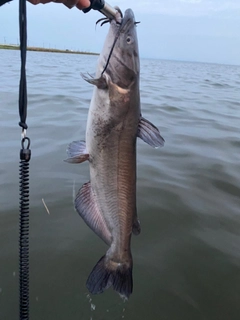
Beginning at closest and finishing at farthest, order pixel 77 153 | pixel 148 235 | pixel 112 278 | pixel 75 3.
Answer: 1. pixel 75 3
2. pixel 77 153
3. pixel 112 278
4. pixel 148 235

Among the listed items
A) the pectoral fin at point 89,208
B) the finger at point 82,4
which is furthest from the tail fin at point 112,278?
the finger at point 82,4

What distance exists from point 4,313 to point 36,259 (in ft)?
2.05

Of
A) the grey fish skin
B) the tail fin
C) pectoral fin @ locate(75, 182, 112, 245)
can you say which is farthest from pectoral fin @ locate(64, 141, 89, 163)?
the tail fin

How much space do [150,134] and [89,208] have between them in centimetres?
64

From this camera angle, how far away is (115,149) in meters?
1.99

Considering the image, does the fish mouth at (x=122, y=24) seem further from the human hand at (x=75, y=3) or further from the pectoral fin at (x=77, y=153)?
the pectoral fin at (x=77, y=153)

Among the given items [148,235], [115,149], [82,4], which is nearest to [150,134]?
[115,149]

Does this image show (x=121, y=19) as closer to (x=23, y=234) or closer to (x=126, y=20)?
(x=126, y=20)

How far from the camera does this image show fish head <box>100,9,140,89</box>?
193cm

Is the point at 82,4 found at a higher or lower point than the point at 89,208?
higher

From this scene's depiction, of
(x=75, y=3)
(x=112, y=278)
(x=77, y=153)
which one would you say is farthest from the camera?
(x=112, y=278)

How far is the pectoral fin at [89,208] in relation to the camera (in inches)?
84.8

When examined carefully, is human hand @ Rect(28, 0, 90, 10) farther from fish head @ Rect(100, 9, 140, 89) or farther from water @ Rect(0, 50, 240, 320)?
water @ Rect(0, 50, 240, 320)

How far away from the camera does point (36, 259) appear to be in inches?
126
